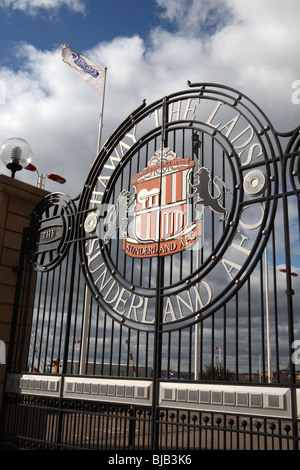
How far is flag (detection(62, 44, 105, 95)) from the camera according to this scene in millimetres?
11586

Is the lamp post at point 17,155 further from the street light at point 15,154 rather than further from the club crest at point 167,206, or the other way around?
→ the club crest at point 167,206

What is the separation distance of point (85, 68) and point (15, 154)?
5.94m

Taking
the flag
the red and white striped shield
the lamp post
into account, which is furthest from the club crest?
the flag

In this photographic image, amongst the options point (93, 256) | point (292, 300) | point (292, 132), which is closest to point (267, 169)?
point (292, 132)

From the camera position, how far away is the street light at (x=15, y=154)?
6.93m

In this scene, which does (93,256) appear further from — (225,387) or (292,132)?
(292,132)

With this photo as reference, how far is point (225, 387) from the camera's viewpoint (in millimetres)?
3955

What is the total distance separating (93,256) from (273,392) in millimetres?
2859

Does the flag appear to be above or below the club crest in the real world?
above

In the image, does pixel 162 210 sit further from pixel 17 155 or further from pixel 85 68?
pixel 85 68

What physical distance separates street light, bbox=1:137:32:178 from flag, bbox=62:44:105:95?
17.8ft

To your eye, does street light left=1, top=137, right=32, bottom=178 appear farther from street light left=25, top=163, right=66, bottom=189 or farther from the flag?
the flag

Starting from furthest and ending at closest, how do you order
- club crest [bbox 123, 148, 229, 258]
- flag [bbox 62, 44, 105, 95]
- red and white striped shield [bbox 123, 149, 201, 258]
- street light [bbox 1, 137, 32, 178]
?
flag [bbox 62, 44, 105, 95] < street light [bbox 1, 137, 32, 178] < red and white striped shield [bbox 123, 149, 201, 258] < club crest [bbox 123, 148, 229, 258]

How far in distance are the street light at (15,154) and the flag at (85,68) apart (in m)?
5.44
